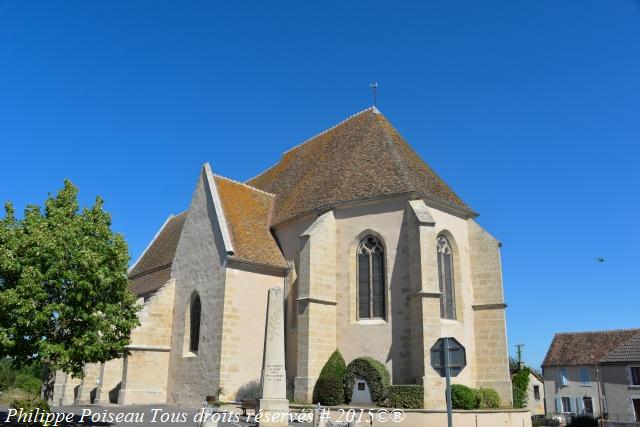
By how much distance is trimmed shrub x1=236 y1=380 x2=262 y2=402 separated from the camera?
1898cm

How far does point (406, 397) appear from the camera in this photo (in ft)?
53.7

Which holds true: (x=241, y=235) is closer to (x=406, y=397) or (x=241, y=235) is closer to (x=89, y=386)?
(x=406, y=397)

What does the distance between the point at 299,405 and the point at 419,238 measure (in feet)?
22.5

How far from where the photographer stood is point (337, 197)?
20.9m

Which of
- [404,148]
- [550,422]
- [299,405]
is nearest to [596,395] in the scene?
[550,422]

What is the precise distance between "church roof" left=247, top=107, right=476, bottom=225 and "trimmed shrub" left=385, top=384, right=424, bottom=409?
22.4 ft

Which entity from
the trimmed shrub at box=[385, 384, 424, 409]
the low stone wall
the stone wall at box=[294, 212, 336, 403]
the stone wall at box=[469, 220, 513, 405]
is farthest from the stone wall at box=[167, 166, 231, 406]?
the stone wall at box=[469, 220, 513, 405]

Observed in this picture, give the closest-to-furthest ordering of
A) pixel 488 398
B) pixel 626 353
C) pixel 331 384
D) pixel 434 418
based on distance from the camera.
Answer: pixel 434 418
pixel 331 384
pixel 488 398
pixel 626 353

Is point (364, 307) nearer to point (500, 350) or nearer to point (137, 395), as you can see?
point (500, 350)

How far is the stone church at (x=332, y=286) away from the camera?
18.4 meters

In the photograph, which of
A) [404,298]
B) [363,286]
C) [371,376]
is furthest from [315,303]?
[371,376]

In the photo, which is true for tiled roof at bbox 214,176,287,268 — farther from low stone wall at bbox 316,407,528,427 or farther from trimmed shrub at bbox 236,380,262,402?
low stone wall at bbox 316,407,528,427

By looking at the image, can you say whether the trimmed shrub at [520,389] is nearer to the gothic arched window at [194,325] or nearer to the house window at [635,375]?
the gothic arched window at [194,325]

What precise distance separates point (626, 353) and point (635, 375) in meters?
1.66
